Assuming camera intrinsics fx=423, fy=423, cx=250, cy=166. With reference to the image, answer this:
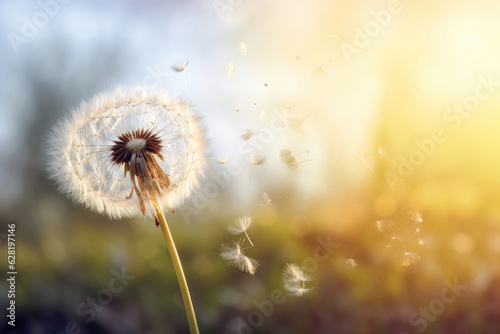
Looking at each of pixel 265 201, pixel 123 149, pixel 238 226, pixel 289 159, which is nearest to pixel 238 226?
pixel 238 226

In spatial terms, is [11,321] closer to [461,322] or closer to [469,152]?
[461,322]

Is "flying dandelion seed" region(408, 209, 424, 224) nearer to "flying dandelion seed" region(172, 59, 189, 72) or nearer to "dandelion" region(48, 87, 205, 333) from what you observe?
"dandelion" region(48, 87, 205, 333)

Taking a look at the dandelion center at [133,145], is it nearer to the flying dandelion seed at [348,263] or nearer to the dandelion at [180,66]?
the dandelion at [180,66]

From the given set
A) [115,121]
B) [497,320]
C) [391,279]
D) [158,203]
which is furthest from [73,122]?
[497,320]

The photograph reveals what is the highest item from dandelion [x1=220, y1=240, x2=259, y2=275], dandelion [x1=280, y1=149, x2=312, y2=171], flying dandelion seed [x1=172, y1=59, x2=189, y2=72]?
flying dandelion seed [x1=172, y1=59, x2=189, y2=72]

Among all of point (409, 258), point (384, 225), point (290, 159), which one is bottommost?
point (409, 258)

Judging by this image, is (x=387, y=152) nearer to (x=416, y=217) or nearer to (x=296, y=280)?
(x=416, y=217)

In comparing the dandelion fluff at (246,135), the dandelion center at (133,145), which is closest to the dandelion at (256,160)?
the dandelion fluff at (246,135)

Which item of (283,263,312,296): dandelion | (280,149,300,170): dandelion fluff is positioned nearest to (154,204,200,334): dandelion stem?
(283,263,312,296): dandelion
